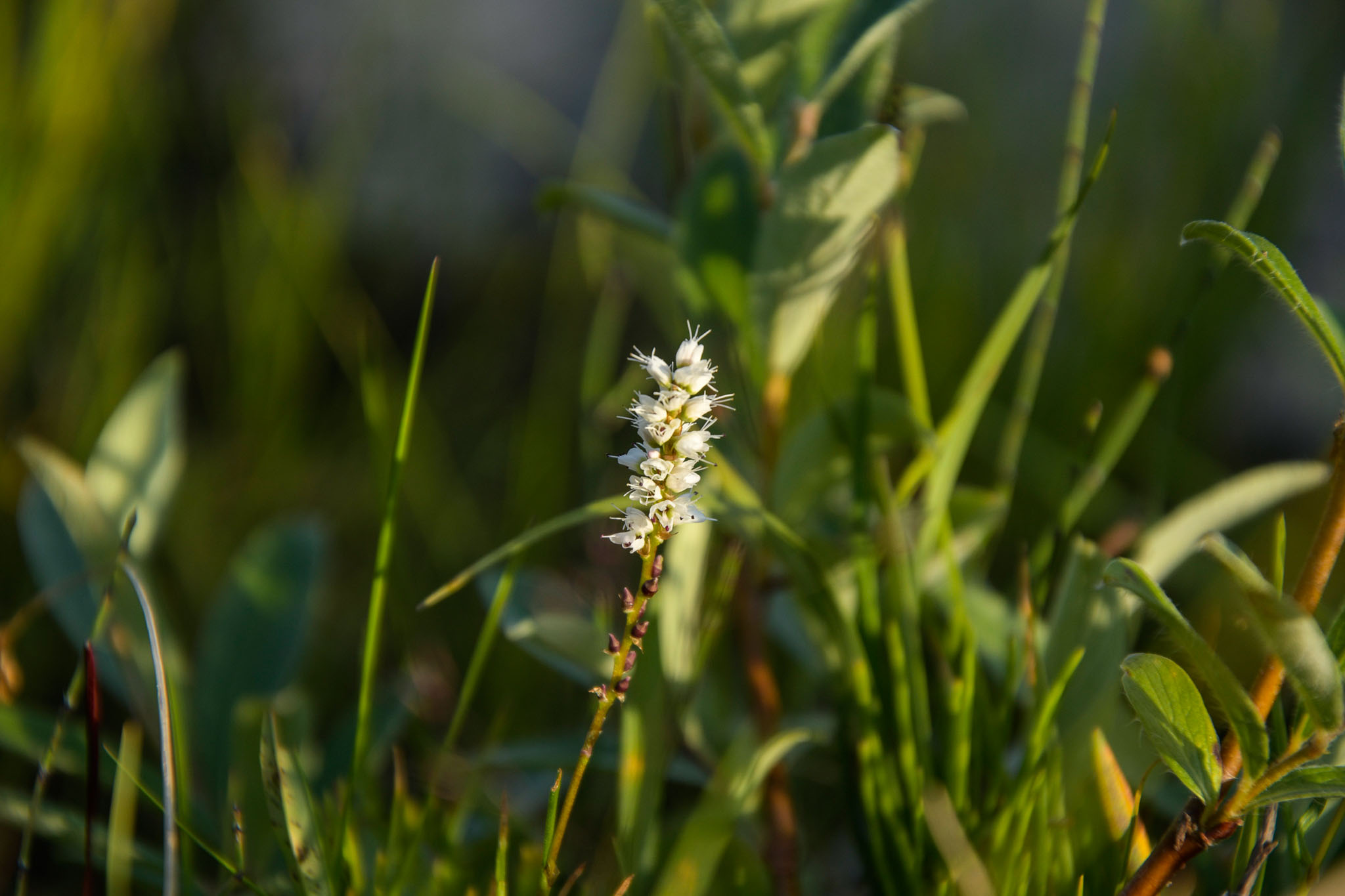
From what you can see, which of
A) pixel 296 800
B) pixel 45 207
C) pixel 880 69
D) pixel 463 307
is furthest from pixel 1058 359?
pixel 45 207

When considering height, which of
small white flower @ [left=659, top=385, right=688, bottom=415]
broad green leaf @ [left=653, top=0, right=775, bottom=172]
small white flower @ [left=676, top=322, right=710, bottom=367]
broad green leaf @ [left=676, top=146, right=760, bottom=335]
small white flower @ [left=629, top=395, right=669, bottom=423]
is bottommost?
small white flower @ [left=629, top=395, right=669, bottom=423]

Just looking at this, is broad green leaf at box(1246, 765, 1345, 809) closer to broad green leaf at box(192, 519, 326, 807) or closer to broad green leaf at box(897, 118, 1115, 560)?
broad green leaf at box(897, 118, 1115, 560)

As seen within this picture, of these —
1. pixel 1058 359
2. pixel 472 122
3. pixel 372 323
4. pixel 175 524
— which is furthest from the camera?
pixel 472 122

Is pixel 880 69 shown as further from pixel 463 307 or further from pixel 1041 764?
pixel 463 307

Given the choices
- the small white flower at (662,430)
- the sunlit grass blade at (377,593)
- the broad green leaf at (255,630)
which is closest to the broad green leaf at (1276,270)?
the small white flower at (662,430)

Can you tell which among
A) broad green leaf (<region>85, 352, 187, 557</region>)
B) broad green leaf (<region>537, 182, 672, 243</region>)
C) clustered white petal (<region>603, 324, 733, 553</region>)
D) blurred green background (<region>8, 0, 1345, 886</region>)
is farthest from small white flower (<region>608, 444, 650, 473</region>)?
broad green leaf (<region>85, 352, 187, 557</region>)

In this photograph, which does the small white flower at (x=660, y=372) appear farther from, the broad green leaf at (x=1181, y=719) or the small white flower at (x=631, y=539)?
the broad green leaf at (x=1181, y=719)
